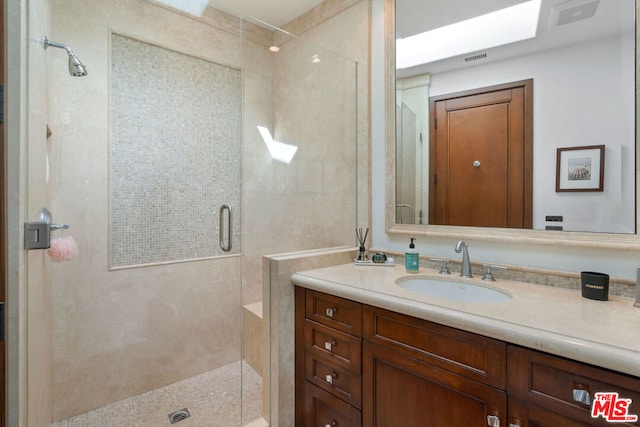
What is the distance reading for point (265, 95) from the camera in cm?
239

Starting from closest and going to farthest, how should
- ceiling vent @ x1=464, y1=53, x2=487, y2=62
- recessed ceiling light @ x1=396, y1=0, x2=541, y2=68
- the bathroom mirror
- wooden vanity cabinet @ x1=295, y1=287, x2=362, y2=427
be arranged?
the bathroom mirror → wooden vanity cabinet @ x1=295, y1=287, x2=362, y2=427 → recessed ceiling light @ x1=396, y1=0, x2=541, y2=68 → ceiling vent @ x1=464, y1=53, x2=487, y2=62

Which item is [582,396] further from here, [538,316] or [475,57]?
[475,57]

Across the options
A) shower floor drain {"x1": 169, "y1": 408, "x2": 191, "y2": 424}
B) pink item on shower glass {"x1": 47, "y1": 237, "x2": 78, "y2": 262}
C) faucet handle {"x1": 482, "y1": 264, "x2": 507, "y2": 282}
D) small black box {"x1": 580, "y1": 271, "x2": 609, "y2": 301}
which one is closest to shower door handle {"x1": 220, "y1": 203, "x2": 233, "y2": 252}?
pink item on shower glass {"x1": 47, "y1": 237, "x2": 78, "y2": 262}

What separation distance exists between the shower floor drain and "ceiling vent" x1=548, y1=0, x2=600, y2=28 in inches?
110

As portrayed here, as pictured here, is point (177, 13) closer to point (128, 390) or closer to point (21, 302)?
point (21, 302)

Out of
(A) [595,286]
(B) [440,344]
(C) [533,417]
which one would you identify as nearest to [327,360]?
(B) [440,344]

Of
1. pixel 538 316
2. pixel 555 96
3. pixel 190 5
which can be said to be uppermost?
pixel 190 5

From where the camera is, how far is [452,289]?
1473mm

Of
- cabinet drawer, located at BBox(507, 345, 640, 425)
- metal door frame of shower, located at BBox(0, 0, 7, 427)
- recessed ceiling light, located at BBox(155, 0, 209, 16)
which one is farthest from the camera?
recessed ceiling light, located at BBox(155, 0, 209, 16)

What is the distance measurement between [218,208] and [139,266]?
2.16 ft

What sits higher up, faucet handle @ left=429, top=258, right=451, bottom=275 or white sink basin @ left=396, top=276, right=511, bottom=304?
faucet handle @ left=429, top=258, right=451, bottom=275

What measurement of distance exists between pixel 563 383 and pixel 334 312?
2.67 feet

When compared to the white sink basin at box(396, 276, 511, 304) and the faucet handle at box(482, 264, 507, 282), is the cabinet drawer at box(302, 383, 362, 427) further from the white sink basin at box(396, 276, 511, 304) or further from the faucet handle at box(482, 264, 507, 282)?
the faucet handle at box(482, 264, 507, 282)

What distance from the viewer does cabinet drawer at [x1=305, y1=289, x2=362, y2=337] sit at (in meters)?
1.28
